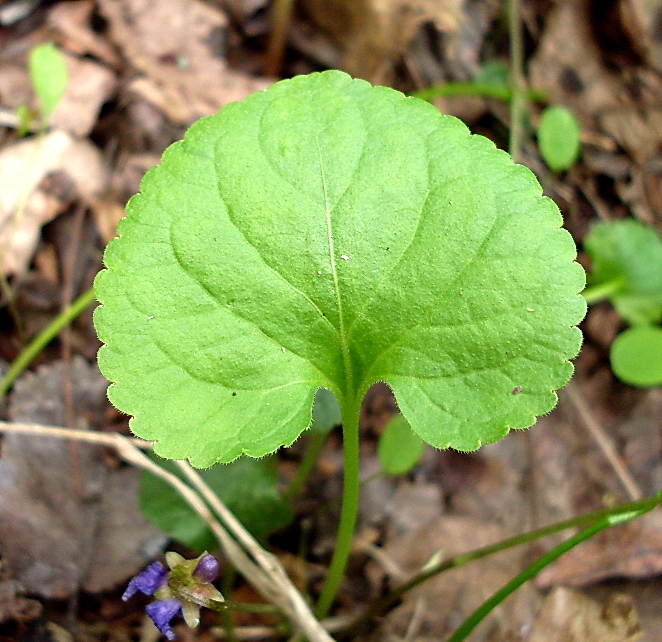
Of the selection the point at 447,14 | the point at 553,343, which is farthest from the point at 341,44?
the point at 553,343

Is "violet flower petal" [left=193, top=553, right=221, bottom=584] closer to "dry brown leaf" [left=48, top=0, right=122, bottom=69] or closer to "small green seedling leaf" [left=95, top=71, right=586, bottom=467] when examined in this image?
"small green seedling leaf" [left=95, top=71, right=586, bottom=467]

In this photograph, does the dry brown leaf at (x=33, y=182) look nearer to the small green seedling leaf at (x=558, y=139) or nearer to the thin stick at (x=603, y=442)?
the small green seedling leaf at (x=558, y=139)

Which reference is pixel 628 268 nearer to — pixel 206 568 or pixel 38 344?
pixel 206 568

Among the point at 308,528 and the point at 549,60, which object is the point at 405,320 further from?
the point at 549,60

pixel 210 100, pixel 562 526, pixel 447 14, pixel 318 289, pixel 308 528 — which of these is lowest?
pixel 308 528

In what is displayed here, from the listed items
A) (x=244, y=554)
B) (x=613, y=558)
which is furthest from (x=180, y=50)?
(x=613, y=558)
